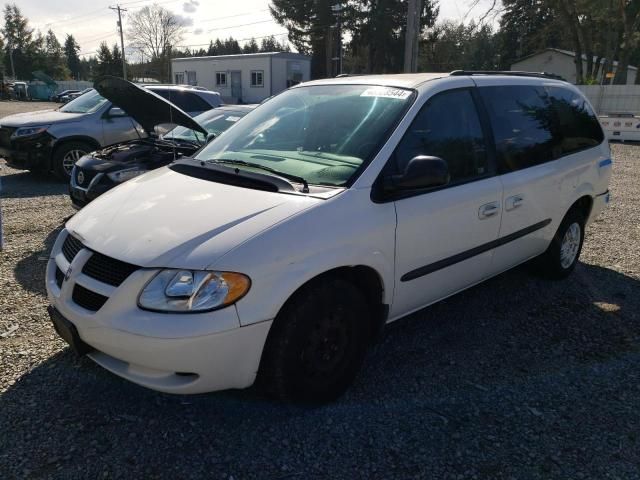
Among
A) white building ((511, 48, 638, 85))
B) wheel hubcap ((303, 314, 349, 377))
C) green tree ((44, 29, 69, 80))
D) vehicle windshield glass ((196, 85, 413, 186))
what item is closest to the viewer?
wheel hubcap ((303, 314, 349, 377))

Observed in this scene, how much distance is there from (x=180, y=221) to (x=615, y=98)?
27.3 m

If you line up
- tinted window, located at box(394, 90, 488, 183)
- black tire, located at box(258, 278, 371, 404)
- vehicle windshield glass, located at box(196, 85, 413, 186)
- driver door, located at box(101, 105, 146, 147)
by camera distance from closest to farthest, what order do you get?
black tire, located at box(258, 278, 371, 404) < vehicle windshield glass, located at box(196, 85, 413, 186) < tinted window, located at box(394, 90, 488, 183) < driver door, located at box(101, 105, 146, 147)

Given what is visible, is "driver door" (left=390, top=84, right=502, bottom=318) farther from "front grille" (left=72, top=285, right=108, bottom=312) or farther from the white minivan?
"front grille" (left=72, top=285, right=108, bottom=312)

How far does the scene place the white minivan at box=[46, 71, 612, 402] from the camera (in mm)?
2320

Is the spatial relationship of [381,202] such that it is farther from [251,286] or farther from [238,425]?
[238,425]

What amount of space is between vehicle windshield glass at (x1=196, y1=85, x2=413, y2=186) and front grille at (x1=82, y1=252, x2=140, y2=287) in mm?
1087

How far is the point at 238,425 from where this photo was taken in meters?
2.70

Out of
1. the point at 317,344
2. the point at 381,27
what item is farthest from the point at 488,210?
the point at 381,27

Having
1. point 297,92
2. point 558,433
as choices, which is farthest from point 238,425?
point 297,92

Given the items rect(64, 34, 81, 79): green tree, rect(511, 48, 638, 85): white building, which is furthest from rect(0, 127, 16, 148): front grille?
rect(64, 34, 81, 79): green tree

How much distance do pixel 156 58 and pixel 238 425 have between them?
237 ft

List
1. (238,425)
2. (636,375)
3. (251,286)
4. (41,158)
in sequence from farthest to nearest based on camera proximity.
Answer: (41,158) < (636,375) < (238,425) < (251,286)

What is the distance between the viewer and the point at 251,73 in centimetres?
3731

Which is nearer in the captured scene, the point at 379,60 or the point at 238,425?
the point at 238,425
